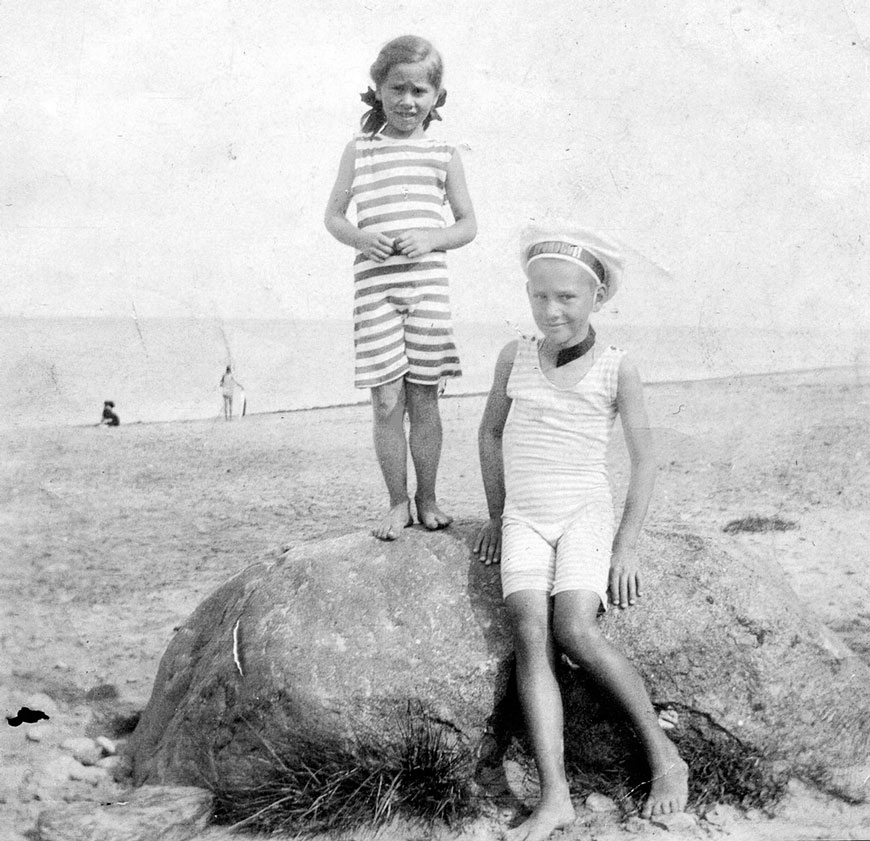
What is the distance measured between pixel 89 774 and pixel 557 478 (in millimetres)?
2672

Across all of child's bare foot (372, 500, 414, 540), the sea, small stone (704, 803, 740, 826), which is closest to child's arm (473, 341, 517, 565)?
child's bare foot (372, 500, 414, 540)

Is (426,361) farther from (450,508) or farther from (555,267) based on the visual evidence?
(450,508)

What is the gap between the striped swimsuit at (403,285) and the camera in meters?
4.65

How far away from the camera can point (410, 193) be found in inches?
183

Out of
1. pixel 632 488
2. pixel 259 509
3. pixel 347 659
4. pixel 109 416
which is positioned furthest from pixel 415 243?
pixel 109 416

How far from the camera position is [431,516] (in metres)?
4.57

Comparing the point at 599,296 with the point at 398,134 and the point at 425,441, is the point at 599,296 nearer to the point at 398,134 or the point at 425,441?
the point at 425,441

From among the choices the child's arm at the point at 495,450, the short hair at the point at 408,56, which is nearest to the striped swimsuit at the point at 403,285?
the short hair at the point at 408,56

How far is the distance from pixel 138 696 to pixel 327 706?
2.25 metres

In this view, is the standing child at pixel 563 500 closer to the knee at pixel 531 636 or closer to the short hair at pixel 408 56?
the knee at pixel 531 636

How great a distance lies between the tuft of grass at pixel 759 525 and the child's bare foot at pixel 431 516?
4.27 metres

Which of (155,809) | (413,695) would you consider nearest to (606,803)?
(413,695)

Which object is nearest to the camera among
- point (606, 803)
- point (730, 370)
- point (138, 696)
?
point (606, 803)

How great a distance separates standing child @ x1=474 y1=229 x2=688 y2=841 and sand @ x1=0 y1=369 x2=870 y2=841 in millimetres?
397
